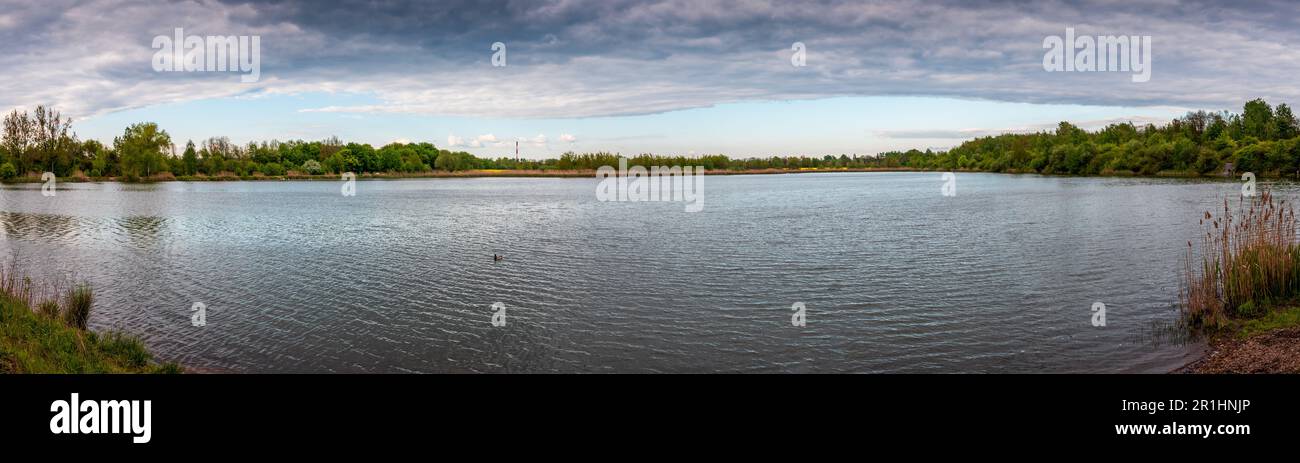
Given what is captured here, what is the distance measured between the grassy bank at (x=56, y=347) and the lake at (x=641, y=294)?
2.66 ft

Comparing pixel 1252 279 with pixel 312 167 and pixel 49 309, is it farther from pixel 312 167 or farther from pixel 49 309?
pixel 312 167

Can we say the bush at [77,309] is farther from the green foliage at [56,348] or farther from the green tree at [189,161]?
the green tree at [189,161]

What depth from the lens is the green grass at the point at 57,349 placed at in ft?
26.7

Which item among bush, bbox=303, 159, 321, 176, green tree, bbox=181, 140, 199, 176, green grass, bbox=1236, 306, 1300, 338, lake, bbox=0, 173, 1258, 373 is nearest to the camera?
green grass, bbox=1236, 306, 1300, 338

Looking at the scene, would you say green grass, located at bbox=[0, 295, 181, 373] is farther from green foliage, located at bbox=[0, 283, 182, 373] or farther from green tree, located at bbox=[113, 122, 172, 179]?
green tree, located at bbox=[113, 122, 172, 179]

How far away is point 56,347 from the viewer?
9.34 metres

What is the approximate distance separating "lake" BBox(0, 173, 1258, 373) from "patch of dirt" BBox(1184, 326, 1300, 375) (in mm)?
484

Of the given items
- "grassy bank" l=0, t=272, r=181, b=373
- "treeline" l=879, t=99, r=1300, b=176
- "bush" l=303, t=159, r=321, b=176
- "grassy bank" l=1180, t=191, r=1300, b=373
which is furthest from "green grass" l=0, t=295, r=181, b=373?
"bush" l=303, t=159, r=321, b=176

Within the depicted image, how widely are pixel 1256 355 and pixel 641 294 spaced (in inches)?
409

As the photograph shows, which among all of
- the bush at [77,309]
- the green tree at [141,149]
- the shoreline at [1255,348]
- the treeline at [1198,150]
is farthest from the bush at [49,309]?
the green tree at [141,149]

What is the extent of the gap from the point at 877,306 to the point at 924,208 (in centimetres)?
3261

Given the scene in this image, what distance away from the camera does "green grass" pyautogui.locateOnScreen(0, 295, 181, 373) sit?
8125 mm
